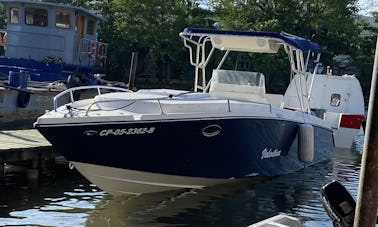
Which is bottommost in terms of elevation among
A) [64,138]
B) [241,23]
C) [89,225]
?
[89,225]

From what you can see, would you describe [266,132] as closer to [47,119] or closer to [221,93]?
[221,93]

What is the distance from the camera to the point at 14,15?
74.9 feet

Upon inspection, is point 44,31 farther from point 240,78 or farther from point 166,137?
point 166,137

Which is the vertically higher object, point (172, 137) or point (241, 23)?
point (241, 23)

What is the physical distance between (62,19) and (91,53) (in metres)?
1.91

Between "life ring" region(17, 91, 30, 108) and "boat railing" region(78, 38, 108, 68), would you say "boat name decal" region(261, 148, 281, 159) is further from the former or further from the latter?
"boat railing" region(78, 38, 108, 68)

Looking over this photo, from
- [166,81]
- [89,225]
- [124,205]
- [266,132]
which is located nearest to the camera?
[89,225]

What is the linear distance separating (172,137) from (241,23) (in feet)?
90.6

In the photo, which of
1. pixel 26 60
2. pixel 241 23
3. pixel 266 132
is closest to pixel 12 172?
pixel 266 132

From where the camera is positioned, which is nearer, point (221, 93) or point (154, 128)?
point (154, 128)

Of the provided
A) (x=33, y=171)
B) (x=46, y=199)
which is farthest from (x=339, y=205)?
(x=33, y=171)

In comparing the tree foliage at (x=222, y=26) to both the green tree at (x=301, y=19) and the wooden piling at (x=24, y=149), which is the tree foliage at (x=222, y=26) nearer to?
the green tree at (x=301, y=19)

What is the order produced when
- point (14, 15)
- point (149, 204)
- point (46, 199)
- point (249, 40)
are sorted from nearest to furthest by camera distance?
1. point (149, 204)
2. point (46, 199)
3. point (249, 40)
4. point (14, 15)

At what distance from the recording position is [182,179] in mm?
10172
